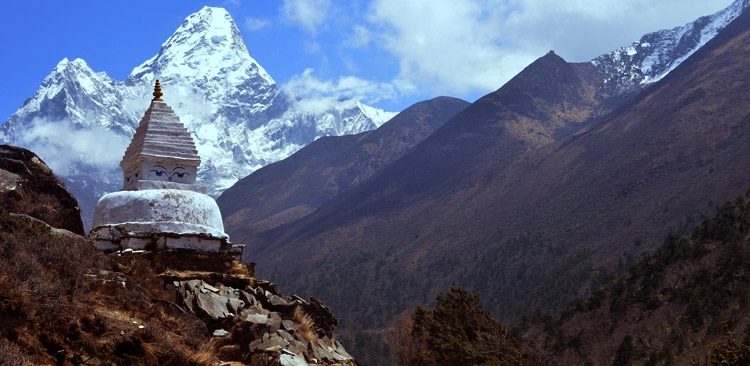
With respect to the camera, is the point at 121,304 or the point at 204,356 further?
the point at 121,304

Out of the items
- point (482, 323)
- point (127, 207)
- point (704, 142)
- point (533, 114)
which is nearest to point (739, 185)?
point (704, 142)

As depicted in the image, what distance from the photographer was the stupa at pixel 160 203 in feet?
82.7

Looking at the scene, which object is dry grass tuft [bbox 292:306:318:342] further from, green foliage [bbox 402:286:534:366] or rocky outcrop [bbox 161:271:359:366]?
green foliage [bbox 402:286:534:366]

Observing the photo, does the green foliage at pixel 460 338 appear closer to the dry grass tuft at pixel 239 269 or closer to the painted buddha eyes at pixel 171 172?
the dry grass tuft at pixel 239 269

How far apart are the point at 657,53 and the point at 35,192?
6645 inches

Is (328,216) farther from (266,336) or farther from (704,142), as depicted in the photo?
(266,336)

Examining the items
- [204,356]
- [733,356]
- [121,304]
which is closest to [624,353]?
[733,356]

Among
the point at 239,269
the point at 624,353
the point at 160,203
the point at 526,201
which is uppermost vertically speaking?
the point at 160,203

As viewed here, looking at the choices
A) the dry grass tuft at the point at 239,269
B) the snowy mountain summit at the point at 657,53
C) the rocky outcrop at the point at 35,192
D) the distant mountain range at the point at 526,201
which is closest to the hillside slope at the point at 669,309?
the distant mountain range at the point at 526,201

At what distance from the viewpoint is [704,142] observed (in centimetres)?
9069

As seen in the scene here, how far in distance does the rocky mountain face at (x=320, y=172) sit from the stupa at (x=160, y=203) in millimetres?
123190

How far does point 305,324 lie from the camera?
2409 centimetres

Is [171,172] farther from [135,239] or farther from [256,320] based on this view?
[256,320]

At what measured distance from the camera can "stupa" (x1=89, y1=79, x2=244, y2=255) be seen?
2522cm
